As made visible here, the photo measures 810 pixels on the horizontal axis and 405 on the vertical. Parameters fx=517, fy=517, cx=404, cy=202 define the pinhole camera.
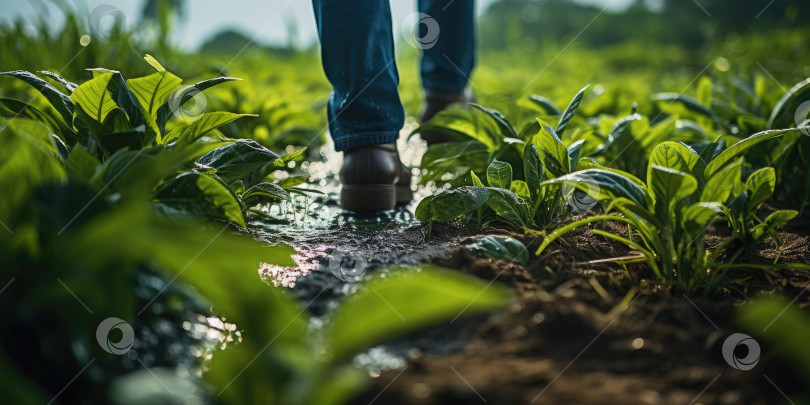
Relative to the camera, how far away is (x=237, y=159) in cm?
138

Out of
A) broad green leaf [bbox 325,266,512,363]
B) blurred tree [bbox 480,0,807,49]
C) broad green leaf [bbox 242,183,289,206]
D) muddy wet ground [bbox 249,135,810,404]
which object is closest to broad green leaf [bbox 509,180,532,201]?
muddy wet ground [bbox 249,135,810,404]

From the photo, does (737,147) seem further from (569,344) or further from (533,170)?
(569,344)

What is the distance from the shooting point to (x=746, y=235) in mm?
1375

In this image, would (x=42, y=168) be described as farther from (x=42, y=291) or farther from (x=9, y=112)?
(x=9, y=112)

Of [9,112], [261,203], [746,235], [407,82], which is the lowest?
[407,82]

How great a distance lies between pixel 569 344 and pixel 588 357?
0.04m

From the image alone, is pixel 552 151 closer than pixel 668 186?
No

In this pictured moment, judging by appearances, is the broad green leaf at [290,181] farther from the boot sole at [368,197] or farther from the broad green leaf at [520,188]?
the broad green leaf at [520,188]

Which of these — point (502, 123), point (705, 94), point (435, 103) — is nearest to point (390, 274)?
point (502, 123)

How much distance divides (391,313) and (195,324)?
552mm

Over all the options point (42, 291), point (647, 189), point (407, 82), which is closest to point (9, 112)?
point (42, 291)

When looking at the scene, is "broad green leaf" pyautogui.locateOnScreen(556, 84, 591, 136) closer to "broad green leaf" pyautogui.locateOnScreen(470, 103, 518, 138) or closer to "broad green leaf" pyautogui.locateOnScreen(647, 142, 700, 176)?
"broad green leaf" pyautogui.locateOnScreen(470, 103, 518, 138)

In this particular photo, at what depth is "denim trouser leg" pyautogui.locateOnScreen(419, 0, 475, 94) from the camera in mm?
2736

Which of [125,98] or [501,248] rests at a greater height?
[125,98]
